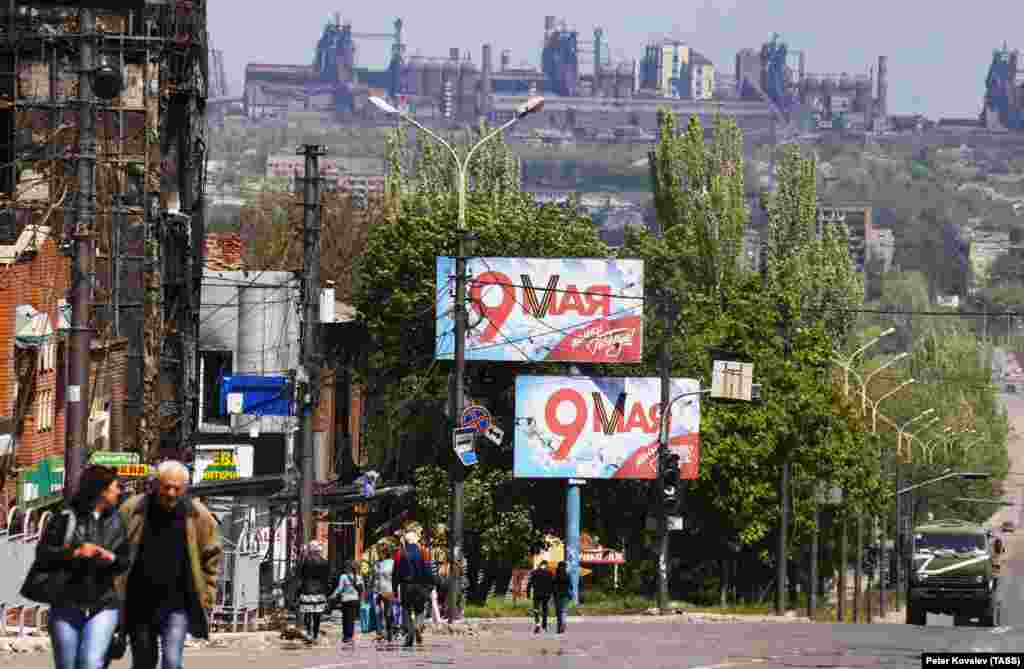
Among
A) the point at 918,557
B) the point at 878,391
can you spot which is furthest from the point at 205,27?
the point at 878,391

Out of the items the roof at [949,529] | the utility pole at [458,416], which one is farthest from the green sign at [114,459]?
the roof at [949,529]

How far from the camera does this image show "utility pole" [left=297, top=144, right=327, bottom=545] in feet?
134

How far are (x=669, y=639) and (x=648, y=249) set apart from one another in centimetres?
5265

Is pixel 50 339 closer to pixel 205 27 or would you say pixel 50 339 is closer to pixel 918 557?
pixel 205 27

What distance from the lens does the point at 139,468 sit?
3766 cm

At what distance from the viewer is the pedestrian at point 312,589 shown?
34094 millimetres

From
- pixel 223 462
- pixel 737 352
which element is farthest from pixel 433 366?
pixel 737 352

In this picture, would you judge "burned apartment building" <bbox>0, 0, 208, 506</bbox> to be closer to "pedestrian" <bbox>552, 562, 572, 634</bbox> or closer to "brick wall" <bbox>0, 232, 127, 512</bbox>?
"brick wall" <bbox>0, 232, 127, 512</bbox>

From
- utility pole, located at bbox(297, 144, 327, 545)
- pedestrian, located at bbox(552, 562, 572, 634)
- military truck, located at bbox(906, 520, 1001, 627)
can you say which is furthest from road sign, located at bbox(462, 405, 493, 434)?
military truck, located at bbox(906, 520, 1001, 627)

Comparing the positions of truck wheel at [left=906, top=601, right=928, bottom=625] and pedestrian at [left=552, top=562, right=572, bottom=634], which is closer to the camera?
pedestrian at [left=552, top=562, right=572, bottom=634]

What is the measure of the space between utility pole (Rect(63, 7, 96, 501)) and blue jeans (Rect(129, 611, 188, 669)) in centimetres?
1517

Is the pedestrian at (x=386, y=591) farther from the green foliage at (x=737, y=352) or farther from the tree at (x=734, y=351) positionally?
the green foliage at (x=737, y=352)

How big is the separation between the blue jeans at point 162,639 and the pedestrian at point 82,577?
0.27 m

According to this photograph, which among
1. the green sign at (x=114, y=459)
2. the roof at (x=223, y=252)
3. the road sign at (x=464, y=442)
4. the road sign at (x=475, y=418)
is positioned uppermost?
the roof at (x=223, y=252)
